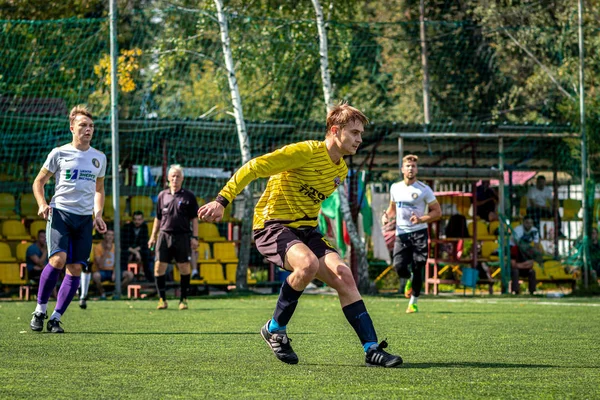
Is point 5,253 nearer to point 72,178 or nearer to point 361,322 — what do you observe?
point 72,178

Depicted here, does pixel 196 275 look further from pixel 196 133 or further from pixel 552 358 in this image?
pixel 552 358

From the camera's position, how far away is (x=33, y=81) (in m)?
20.5

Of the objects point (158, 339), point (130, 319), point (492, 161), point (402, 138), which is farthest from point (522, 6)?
point (158, 339)

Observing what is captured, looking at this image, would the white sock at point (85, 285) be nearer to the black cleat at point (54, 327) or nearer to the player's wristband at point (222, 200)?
the black cleat at point (54, 327)

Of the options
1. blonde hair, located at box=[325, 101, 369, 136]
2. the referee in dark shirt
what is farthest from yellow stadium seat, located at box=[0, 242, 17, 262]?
blonde hair, located at box=[325, 101, 369, 136]

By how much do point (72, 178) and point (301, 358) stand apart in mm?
3637

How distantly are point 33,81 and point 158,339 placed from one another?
12.5m

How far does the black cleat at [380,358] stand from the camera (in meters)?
6.79

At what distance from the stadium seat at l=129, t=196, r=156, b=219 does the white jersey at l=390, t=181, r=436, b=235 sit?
1021cm

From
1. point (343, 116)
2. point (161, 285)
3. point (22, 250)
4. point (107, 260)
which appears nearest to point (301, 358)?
point (343, 116)

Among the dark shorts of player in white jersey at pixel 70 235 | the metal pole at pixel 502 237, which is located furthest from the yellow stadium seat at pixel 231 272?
the dark shorts of player in white jersey at pixel 70 235

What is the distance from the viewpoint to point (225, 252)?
21719 mm

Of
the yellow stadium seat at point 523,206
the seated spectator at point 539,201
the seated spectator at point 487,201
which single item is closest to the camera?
the seated spectator at point 487,201

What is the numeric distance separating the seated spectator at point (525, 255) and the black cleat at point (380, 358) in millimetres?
14071
